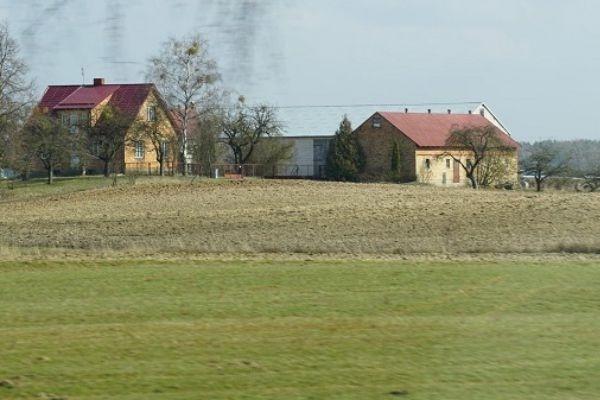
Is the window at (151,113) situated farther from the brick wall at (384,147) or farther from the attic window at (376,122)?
the attic window at (376,122)

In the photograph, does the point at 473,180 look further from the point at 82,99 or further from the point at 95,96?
the point at 95,96

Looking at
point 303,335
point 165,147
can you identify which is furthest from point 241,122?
point 303,335

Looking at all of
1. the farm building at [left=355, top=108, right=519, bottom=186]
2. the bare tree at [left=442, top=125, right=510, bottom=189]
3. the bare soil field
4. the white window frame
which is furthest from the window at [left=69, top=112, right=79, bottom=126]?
the farm building at [left=355, top=108, right=519, bottom=186]

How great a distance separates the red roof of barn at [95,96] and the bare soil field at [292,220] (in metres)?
22.2

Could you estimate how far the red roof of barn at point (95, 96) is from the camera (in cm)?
610

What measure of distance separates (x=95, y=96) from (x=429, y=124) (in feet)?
247

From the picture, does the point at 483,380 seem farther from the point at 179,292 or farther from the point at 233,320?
the point at 179,292

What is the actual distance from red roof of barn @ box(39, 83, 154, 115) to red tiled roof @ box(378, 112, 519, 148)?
6903 cm

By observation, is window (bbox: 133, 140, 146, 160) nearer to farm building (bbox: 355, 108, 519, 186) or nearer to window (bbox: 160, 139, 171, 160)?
window (bbox: 160, 139, 171, 160)

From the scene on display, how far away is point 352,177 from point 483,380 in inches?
2427

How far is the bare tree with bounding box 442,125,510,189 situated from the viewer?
70.2 meters

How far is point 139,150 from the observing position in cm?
1028

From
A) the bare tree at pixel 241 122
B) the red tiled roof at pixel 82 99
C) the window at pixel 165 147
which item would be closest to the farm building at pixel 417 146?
the bare tree at pixel 241 122

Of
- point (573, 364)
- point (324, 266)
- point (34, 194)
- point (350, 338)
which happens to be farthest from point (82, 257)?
point (34, 194)
